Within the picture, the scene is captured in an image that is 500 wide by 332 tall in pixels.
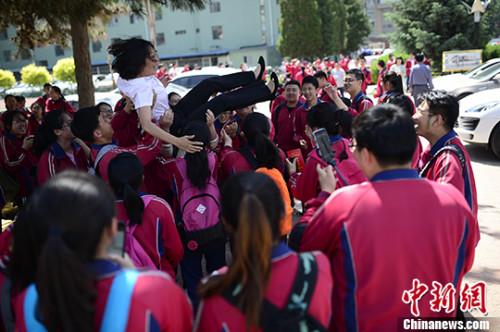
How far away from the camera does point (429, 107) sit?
9.73ft

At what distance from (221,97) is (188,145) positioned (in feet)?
2.46

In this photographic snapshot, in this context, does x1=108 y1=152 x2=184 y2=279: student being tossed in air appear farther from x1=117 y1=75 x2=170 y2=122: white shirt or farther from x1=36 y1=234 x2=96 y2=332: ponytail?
x1=36 y1=234 x2=96 y2=332: ponytail

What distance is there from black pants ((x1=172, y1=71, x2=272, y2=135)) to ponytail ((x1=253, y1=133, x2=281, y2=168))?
1.54ft

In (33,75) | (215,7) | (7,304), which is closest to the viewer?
(7,304)

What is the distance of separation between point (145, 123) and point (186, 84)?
419 inches

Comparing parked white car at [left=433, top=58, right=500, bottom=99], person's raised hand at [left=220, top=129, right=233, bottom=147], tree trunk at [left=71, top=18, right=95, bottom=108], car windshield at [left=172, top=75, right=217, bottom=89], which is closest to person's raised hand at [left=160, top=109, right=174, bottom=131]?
person's raised hand at [left=220, top=129, right=233, bottom=147]

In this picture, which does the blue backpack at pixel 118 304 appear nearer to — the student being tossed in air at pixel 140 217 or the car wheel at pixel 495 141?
the student being tossed in air at pixel 140 217

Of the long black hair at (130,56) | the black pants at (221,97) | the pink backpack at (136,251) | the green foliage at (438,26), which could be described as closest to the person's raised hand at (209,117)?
the black pants at (221,97)

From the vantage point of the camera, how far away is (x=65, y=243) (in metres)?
1.37

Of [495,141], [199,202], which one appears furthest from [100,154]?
[495,141]

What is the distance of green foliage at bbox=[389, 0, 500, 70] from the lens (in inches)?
829

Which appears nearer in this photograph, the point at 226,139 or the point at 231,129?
the point at 226,139

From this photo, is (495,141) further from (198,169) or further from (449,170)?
(198,169)

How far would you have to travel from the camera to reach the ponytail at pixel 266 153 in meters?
3.28
